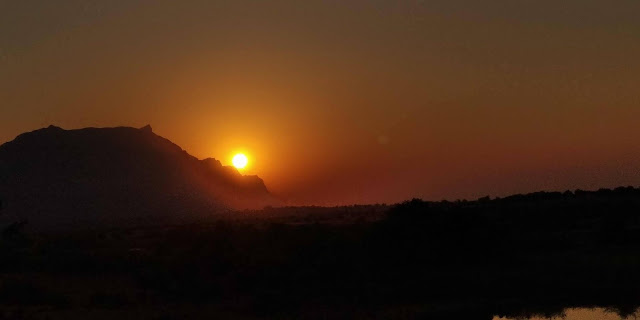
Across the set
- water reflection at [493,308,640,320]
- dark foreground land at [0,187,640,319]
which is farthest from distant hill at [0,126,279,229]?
water reflection at [493,308,640,320]

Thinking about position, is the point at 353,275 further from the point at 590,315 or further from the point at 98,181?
the point at 98,181

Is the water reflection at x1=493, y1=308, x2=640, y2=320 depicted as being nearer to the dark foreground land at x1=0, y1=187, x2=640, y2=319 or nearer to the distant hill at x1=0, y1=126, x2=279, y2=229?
the dark foreground land at x1=0, y1=187, x2=640, y2=319

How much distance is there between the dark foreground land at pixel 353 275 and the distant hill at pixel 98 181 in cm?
9035

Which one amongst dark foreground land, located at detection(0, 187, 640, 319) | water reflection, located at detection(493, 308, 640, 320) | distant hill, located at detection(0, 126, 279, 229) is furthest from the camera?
distant hill, located at detection(0, 126, 279, 229)

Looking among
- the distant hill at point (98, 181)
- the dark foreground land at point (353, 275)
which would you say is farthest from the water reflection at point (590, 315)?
the distant hill at point (98, 181)

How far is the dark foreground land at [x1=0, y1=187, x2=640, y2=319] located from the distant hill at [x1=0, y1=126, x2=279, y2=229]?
296 feet

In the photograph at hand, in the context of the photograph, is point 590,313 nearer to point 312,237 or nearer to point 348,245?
point 348,245

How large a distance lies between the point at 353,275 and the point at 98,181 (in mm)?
126688

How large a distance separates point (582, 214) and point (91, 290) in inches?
1607

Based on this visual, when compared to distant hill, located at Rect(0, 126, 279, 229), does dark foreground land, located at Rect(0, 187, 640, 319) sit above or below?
below

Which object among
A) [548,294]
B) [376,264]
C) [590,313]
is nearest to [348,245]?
[376,264]

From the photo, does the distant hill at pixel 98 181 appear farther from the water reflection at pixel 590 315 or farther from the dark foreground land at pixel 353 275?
the water reflection at pixel 590 315

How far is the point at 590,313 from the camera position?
26719 mm

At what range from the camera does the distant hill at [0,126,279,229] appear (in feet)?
451
